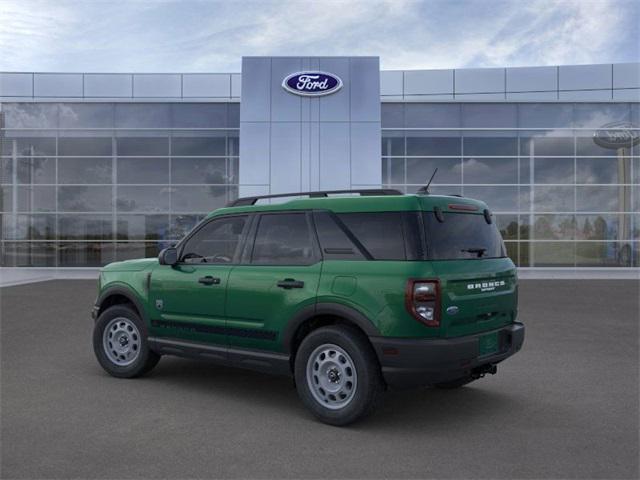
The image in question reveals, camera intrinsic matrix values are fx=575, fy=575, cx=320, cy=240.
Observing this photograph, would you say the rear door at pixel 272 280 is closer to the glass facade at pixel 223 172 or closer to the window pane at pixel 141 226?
the glass facade at pixel 223 172

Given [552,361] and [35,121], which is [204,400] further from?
[35,121]

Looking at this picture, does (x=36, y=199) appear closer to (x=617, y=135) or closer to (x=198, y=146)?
(x=198, y=146)

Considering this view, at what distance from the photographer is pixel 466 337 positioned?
4.52 metres

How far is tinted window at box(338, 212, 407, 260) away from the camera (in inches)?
178

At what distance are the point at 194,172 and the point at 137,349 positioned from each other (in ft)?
65.4

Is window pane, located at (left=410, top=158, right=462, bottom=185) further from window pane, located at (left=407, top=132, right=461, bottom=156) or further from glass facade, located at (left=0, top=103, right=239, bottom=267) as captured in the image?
glass facade, located at (left=0, top=103, right=239, bottom=267)

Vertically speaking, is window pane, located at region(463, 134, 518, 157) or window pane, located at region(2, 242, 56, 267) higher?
window pane, located at region(463, 134, 518, 157)

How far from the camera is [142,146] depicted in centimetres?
2556

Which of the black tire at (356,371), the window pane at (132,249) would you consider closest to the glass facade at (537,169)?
the window pane at (132,249)

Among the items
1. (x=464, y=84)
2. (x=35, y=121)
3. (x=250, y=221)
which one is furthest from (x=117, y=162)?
(x=250, y=221)

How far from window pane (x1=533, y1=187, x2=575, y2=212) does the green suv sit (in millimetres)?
21703

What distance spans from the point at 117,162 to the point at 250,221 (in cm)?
2192

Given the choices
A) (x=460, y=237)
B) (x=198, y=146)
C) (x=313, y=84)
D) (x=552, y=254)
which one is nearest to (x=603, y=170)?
(x=552, y=254)

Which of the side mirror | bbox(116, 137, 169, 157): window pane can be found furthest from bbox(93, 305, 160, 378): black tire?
bbox(116, 137, 169, 157): window pane
